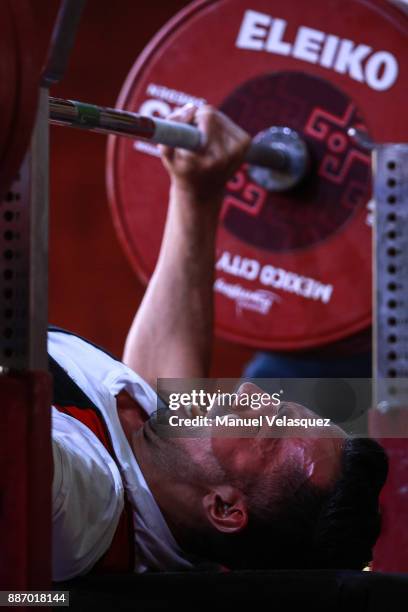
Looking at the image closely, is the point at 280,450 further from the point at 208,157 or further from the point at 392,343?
the point at 208,157

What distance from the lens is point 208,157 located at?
2.01m

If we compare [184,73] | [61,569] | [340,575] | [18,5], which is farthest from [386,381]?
[18,5]

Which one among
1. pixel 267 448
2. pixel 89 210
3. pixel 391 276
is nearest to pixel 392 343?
pixel 391 276

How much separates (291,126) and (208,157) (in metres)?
0.35

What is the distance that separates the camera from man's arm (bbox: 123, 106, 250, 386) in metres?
2.00

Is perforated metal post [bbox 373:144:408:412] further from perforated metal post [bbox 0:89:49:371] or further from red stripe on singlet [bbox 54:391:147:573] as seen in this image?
perforated metal post [bbox 0:89:49:371]

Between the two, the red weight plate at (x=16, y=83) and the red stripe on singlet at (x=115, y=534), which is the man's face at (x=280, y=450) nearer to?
the red stripe on singlet at (x=115, y=534)

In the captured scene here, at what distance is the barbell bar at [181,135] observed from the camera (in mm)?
1587

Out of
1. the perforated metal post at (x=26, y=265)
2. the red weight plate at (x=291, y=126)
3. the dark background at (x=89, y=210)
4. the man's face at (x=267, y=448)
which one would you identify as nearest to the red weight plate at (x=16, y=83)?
the perforated metal post at (x=26, y=265)

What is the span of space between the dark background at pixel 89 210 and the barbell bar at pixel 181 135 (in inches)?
41.7

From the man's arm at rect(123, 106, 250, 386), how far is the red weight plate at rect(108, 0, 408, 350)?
0.28m

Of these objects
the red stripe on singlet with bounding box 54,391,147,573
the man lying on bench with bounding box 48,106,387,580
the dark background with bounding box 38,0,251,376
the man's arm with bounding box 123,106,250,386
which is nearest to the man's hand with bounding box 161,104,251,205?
the man's arm with bounding box 123,106,250,386

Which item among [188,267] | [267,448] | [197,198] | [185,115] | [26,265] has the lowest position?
[267,448]

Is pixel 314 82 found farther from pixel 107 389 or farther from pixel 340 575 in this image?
pixel 340 575
